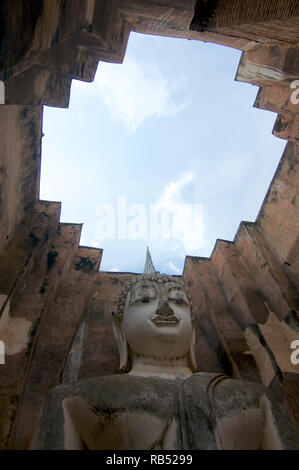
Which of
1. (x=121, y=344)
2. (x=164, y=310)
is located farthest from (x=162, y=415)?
(x=121, y=344)

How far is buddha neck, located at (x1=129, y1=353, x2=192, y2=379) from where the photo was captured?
127 inches

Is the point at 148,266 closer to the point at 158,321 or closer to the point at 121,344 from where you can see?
the point at 121,344

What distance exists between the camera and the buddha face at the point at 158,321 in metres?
3.37

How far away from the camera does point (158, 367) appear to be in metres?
3.34

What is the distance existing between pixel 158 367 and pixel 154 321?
17.5 inches

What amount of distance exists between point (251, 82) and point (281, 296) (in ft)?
11.7

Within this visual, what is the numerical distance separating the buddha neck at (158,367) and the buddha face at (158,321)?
5 centimetres

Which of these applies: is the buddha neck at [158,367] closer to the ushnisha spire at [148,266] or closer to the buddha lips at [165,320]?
the buddha lips at [165,320]

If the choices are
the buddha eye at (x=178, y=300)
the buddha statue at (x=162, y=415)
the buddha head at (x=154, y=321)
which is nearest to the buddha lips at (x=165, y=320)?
the buddha head at (x=154, y=321)

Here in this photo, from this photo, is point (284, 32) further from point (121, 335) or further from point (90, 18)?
point (121, 335)

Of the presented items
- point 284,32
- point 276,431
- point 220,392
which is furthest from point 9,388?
point 284,32

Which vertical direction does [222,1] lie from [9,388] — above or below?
above

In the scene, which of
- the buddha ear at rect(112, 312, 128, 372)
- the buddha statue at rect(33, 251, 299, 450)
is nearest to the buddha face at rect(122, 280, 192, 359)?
the buddha ear at rect(112, 312, 128, 372)

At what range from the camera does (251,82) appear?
Answer: 18.6 ft
